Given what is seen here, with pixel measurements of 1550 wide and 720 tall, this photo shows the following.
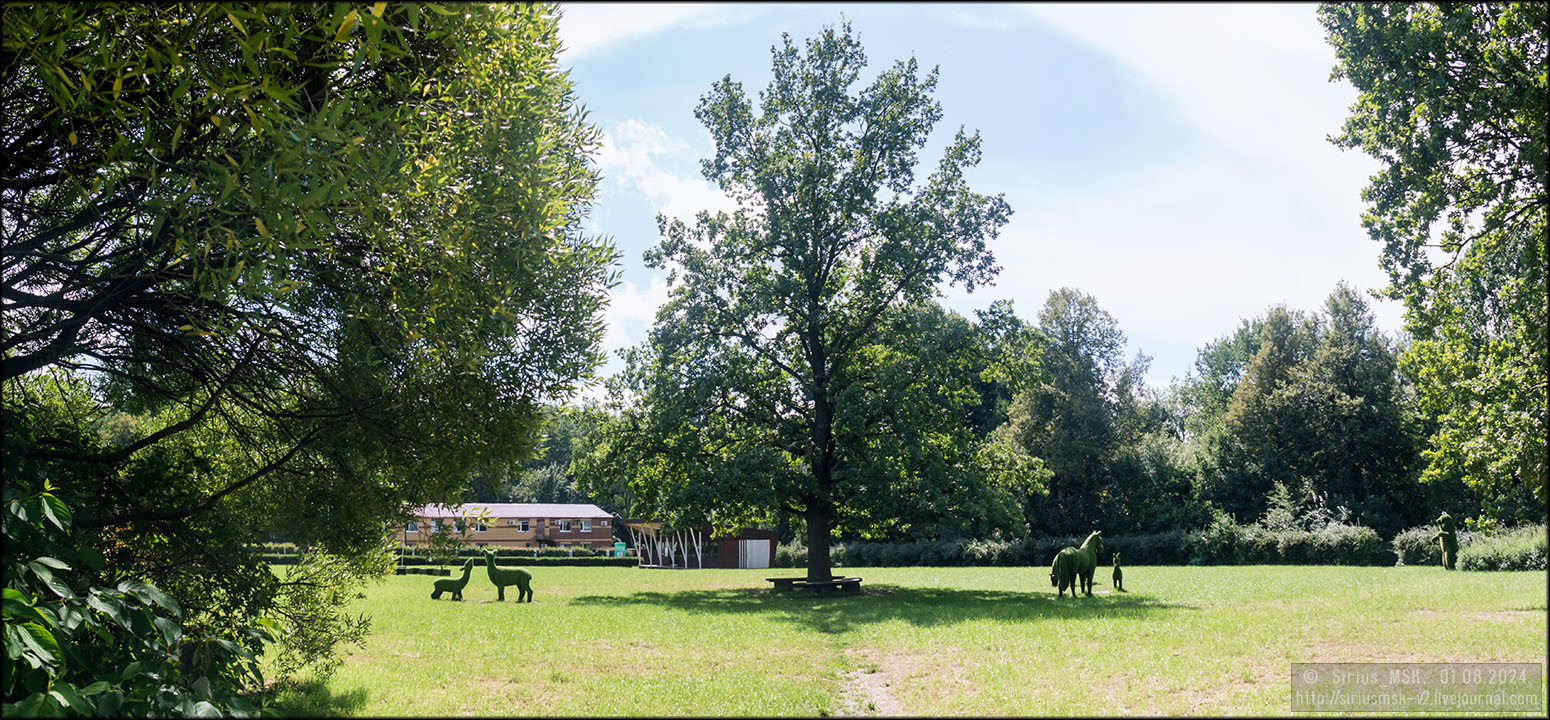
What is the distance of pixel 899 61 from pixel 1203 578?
66.1 feet

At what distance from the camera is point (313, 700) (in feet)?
24.8

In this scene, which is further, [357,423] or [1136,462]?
[1136,462]

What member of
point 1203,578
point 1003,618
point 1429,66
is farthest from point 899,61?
point 1203,578

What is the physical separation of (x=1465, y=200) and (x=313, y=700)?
18.2 m

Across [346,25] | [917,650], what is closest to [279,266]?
[346,25]

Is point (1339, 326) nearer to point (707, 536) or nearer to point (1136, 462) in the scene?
point (1136, 462)

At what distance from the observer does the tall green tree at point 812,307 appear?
23.7 metres

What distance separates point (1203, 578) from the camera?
27312 millimetres

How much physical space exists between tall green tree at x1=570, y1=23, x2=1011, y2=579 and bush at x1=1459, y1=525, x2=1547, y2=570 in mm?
16626

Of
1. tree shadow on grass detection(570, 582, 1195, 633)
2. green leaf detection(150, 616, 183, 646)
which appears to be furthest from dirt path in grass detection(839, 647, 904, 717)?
green leaf detection(150, 616, 183, 646)

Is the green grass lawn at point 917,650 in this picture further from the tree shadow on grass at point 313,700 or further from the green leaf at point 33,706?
the green leaf at point 33,706

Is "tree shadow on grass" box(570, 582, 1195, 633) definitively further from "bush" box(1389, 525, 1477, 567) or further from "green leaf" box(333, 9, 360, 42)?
"bush" box(1389, 525, 1477, 567)

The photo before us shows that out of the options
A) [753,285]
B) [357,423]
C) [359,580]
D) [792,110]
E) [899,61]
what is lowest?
[359,580]

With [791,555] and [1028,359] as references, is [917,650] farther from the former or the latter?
[791,555]
